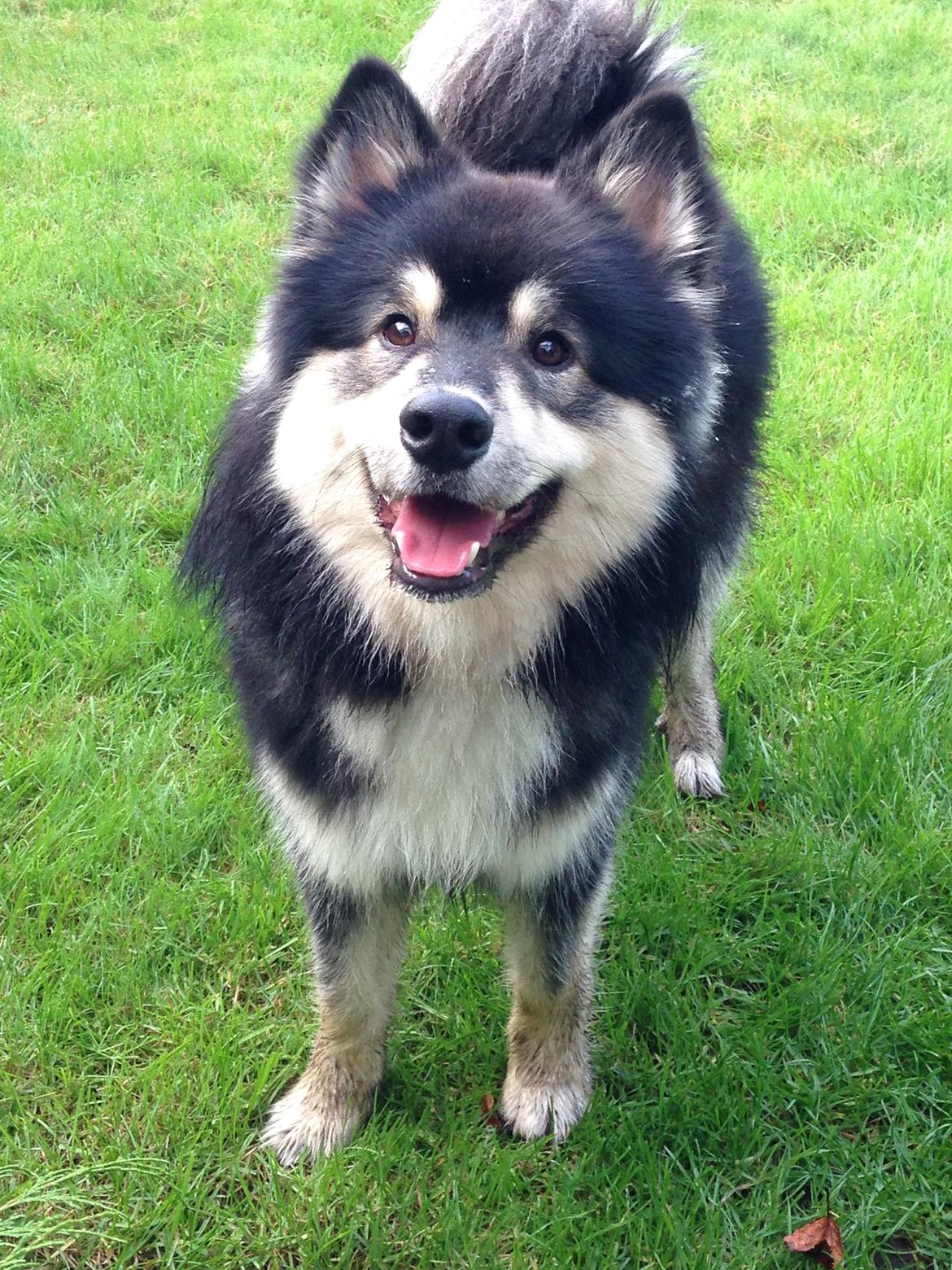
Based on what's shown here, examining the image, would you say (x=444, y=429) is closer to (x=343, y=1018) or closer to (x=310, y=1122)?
(x=343, y=1018)

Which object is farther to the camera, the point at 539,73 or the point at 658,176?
the point at 539,73

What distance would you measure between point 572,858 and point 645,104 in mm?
1350

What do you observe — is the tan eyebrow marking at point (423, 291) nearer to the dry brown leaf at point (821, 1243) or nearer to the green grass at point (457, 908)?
the green grass at point (457, 908)

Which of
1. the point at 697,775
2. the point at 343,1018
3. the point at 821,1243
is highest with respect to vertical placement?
the point at 343,1018

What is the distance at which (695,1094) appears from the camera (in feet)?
7.00

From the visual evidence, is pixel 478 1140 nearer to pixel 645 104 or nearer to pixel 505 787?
pixel 505 787

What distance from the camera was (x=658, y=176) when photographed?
1.84 metres

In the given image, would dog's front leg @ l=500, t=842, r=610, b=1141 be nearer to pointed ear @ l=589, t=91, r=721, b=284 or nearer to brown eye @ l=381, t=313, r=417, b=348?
brown eye @ l=381, t=313, r=417, b=348

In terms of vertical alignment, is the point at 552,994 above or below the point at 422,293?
below

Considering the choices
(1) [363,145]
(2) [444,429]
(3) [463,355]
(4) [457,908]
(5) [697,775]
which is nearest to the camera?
(2) [444,429]

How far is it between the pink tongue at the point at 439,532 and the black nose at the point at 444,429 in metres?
0.11

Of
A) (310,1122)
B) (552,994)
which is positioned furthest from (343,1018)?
(552,994)

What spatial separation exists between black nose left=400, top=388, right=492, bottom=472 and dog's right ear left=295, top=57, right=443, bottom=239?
21.6 inches

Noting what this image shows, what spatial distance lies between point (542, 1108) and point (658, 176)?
179 cm
